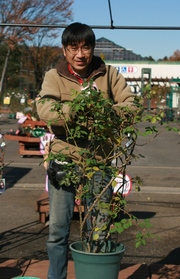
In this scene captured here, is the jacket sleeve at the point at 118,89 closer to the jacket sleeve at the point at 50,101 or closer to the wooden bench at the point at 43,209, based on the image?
the jacket sleeve at the point at 50,101

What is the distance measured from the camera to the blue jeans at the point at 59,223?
3.90 m

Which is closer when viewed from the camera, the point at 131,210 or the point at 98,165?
the point at 98,165

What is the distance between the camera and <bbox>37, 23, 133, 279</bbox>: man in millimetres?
3803

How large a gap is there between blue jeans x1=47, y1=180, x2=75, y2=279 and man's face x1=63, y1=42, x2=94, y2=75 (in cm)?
78

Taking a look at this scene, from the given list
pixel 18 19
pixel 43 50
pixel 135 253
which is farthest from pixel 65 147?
pixel 43 50

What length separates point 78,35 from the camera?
377cm

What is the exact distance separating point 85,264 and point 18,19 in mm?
26586

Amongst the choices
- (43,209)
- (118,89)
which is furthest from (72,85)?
(43,209)

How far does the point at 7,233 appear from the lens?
6441 millimetres

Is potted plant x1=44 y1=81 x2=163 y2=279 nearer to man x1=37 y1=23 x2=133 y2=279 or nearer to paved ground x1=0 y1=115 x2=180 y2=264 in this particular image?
man x1=37 y1=23 x2=133 y2=279

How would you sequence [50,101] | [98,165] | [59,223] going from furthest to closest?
[59,223] → [50,101] → [98,165]

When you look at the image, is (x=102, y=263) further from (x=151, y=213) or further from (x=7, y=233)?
(x=151, y=213)

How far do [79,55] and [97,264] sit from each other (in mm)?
1301

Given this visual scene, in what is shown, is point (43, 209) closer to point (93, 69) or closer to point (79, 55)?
point (93, 69)
